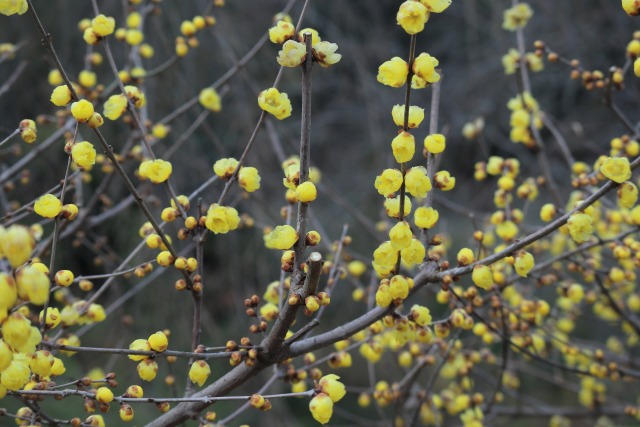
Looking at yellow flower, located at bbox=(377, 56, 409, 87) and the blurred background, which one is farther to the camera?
the blurred background

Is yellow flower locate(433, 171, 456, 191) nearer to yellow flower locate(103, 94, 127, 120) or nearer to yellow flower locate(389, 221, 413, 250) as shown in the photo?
yellow flower locate(389, 221, 413, 250)

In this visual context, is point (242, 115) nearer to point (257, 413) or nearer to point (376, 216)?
point (376, 216)

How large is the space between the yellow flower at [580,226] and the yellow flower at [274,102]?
1.88ft

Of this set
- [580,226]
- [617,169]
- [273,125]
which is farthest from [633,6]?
[273,125]

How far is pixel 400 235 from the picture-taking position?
1.15 m

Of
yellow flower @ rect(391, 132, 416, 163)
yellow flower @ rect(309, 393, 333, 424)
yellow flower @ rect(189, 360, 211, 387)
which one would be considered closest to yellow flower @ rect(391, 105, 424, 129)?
yellow flower @ rect(391, 132, 416, 163)

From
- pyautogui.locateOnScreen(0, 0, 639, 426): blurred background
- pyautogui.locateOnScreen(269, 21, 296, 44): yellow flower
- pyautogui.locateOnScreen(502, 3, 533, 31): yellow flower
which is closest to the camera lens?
pyautogui.locateOnScreen(269, 21, 296, 44): yellow flower

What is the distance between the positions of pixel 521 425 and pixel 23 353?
5.15 meters

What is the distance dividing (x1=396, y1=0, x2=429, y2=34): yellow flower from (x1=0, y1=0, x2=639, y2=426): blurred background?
3.80 feet

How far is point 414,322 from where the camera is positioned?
1344 millimetres

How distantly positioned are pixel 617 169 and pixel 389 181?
0.45 m

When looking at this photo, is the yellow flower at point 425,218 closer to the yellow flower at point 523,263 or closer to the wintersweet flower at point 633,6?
the yellow flower at point 523,263

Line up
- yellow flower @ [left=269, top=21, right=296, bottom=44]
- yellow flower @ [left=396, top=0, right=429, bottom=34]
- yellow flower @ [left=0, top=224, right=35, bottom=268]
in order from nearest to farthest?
yellow flower @ [left=0, top=224, right=35, bottom=268] → yellow flower @ [left=396, top=0, right=429, bottom=34] → yellow flower @ [left=269, top=21, right=296, bottom=44]

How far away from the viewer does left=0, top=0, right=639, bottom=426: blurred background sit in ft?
11.1
